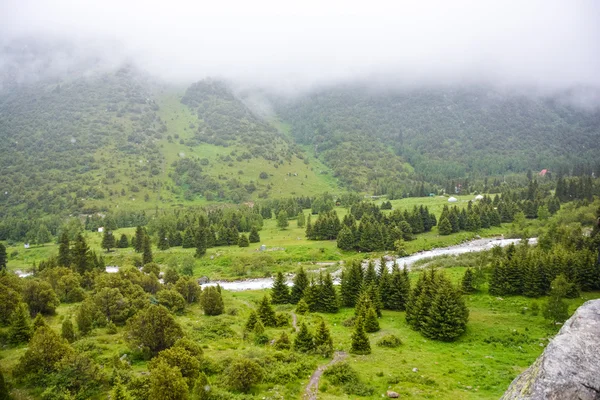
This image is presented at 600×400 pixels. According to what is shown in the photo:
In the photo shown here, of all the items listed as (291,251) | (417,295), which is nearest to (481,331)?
(417,295)

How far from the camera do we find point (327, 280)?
77.0 metres

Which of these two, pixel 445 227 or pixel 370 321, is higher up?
pixel 445 227

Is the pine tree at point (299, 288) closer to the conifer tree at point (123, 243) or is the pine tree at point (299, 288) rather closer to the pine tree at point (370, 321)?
the pine tree at point (370, 321)

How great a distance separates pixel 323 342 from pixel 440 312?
20.3 metres

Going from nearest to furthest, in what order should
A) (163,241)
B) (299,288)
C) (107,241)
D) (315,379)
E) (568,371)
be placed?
1. (568,371)
2. (315,379)
3. (299,288)
4. (107,241)
5. (163,241)

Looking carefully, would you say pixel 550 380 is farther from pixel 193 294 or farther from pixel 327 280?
pixel 193 294

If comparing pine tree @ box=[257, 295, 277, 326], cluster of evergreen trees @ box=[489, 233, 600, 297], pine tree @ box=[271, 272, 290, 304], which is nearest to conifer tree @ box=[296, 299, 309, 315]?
pine tree @ box=[271, 272, 290, 304]

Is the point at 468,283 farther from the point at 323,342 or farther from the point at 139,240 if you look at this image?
the point at 139,240

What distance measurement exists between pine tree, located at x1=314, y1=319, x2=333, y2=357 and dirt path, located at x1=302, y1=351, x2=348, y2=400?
1197 mm

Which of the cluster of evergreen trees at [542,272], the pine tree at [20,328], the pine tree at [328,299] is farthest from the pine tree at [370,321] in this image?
the pine tree at [20,328]

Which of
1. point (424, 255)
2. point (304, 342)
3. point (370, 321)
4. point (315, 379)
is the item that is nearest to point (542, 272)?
point (370, 321)

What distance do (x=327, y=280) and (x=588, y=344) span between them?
63538 millimetres

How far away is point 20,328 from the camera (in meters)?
48.7

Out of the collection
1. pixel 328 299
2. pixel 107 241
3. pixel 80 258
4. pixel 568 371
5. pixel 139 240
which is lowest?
pixel 328 299
